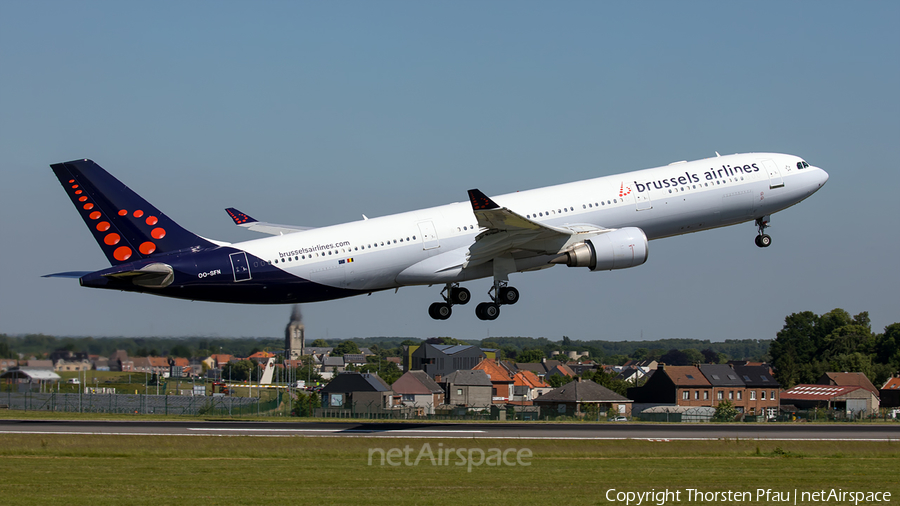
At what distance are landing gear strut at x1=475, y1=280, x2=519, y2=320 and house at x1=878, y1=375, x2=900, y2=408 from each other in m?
66.6

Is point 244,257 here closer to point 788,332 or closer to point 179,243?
point 179,243

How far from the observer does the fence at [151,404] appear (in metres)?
52.1

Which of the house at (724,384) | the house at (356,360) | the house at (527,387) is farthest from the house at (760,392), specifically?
the house at (356,360)

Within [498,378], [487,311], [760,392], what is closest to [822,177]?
[487,311]

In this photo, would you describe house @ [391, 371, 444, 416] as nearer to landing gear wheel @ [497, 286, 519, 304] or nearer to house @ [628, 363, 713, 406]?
house @ [628, 363, 713, 406]

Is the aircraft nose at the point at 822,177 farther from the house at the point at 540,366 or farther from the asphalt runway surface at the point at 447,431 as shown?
the house at the point at 540,366

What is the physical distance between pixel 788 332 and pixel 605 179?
110139mm

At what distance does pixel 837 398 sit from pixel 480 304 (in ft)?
195

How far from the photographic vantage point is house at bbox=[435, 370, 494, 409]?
9519 cm

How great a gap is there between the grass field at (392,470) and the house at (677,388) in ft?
180

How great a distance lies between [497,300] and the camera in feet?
148

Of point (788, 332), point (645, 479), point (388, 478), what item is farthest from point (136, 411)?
point (788, 332)

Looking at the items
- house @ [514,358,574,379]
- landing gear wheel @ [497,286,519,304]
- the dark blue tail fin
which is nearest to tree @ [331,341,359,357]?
landing gear wheel @ [497,286,519,304]

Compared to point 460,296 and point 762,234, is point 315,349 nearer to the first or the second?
point 460,296
